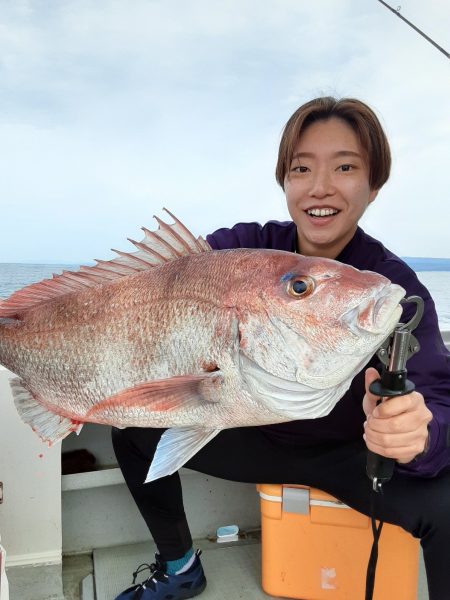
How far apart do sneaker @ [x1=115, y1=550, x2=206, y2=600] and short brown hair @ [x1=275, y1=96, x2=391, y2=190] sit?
1415 millimetres

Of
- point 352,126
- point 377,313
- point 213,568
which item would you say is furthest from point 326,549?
point 352,126

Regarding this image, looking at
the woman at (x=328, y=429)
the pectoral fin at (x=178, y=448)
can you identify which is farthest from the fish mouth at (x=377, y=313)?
the woman at (x=328, y=429)

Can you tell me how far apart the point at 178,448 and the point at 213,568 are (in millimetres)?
1187

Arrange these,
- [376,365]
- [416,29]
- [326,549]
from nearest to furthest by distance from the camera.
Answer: [376,365]
[326,549]
[416,29]

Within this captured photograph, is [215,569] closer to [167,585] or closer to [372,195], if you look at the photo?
[167,585]

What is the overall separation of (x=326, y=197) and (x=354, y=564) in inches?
46.5

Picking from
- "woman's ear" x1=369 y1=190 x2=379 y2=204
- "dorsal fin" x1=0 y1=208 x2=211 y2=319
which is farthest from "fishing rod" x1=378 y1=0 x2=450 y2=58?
"dorsal fin" x1=0 y1=208 x2=211 y2=319

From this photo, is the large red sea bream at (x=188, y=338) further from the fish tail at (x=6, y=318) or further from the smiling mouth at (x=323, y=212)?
the smiling mouth at (x=323, y=212)

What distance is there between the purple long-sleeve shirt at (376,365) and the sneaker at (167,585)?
25.3 inches

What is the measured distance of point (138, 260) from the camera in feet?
4.61

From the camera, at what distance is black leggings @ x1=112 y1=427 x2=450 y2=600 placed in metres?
1.55

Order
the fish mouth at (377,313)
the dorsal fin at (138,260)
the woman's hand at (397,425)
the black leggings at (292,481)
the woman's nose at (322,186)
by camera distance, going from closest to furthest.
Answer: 1. the fish mouth at (377,313)
2. the woman's hand at (397,425)
3. the dorsal fin at (138,260)
4. the black leggings at (292,481)
5. the woman's nose at (322,186)

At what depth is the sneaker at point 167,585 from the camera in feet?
6.38

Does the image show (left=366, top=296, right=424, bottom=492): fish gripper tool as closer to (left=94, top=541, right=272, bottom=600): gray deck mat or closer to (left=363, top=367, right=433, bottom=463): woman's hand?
(left=363, top=367, right=433, bottom=463): woman's hand
